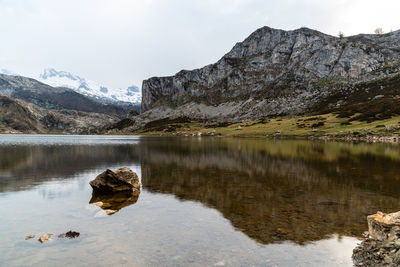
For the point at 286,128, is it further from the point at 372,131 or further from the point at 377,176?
the point at 377,176

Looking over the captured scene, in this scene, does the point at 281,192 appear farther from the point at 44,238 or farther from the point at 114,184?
the point at 44,238

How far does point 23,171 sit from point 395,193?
4739 cm

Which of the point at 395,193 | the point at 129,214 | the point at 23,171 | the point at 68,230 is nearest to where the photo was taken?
the point at 68,230

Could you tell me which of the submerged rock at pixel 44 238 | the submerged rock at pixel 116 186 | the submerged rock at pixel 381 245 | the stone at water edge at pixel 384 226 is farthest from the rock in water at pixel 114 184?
the stone at water edge at pixel 384 226

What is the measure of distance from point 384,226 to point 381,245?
852 mm

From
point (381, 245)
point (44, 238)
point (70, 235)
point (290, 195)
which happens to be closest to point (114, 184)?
point (70, 235)

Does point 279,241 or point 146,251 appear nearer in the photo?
point 146,251

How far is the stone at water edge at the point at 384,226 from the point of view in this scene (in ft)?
35.9

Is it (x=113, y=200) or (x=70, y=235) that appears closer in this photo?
(x=70, y=235)

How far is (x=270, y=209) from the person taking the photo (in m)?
19.3

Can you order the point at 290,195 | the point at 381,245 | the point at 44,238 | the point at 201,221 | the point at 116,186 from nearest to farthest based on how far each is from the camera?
the point at 381,245 < the point at 44,238 < the point at 201,221 < the point at 290,195 < the point at 116,186

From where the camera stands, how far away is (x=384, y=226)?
11297mm

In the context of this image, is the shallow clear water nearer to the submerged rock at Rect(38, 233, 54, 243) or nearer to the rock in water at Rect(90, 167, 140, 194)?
the submerged rock at Rect(38, 233, 54, 243)

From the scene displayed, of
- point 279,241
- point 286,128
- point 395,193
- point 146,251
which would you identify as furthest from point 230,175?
point 286,128
